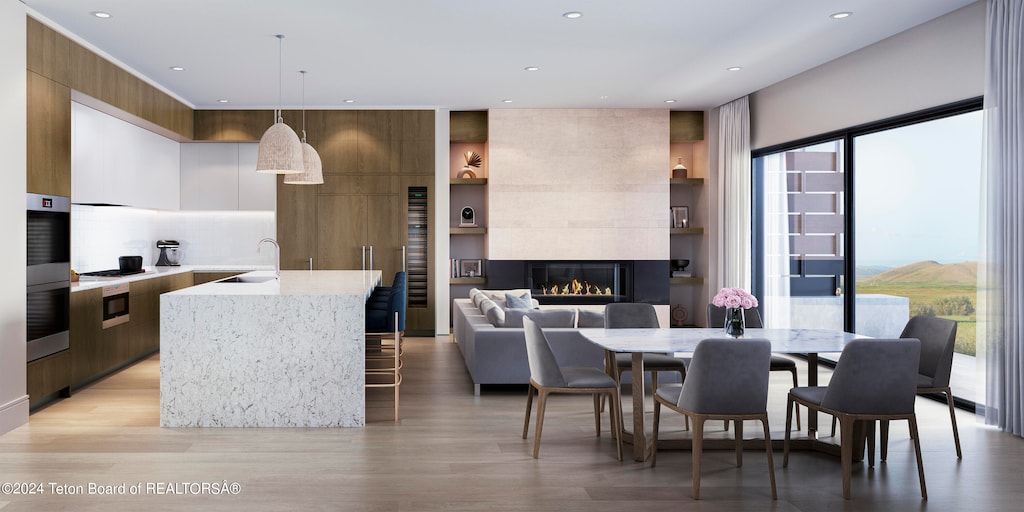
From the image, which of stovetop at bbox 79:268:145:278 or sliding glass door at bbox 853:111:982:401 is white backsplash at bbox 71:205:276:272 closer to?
stovetop at bbox 79:268:145:278

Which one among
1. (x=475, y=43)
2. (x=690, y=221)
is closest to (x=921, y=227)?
(x=475, y=43)

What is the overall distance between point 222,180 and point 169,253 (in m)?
1.06

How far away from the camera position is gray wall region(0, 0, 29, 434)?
4.31m

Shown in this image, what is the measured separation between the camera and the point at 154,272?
7.16 metres

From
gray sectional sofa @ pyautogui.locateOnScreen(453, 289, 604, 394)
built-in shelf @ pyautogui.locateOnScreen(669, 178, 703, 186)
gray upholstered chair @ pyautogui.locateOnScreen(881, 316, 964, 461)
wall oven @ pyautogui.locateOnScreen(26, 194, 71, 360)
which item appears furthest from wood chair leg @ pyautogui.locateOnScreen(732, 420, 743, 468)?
built-in shelf @ pyautogui.locateOnScreen(669, 178, 703, 186)

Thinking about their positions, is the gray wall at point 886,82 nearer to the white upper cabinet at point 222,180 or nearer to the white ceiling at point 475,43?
the white ceiling at point 475,43

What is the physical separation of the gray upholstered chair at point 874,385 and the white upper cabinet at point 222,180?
6.85m

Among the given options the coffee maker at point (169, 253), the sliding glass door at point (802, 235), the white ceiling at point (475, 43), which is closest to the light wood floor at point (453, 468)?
the sliding glass door at point (802, 235)

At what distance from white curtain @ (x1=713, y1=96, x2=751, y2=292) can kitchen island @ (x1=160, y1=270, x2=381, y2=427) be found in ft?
15.9

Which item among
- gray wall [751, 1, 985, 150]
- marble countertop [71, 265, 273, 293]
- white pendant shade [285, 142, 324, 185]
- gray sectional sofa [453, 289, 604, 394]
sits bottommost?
gray sectional sofa [453, 289, 604, 394]

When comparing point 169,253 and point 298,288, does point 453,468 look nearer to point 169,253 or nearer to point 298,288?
point 298,288

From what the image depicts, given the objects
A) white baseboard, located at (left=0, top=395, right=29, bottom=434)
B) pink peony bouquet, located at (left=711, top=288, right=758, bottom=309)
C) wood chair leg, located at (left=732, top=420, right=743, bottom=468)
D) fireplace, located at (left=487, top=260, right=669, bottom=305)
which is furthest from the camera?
fireplace, located at (left=487, top=260, right=669, bottom=305)

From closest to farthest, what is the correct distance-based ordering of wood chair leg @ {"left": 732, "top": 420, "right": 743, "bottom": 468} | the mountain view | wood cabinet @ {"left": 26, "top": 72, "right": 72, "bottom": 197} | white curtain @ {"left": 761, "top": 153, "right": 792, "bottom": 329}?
wood chair leg @ {"left": 732, "top": 420, "right": 743, "bottom": 468} → wood cabinet @ {"left": 26, "top": 72, "right": 72, "bottom": 197} → the mountain view → white curtain @ {"left": 761, "top": 153, "right": 792, "bottom": 329}

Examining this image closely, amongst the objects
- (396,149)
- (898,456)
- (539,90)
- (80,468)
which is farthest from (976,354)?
(396,149)
